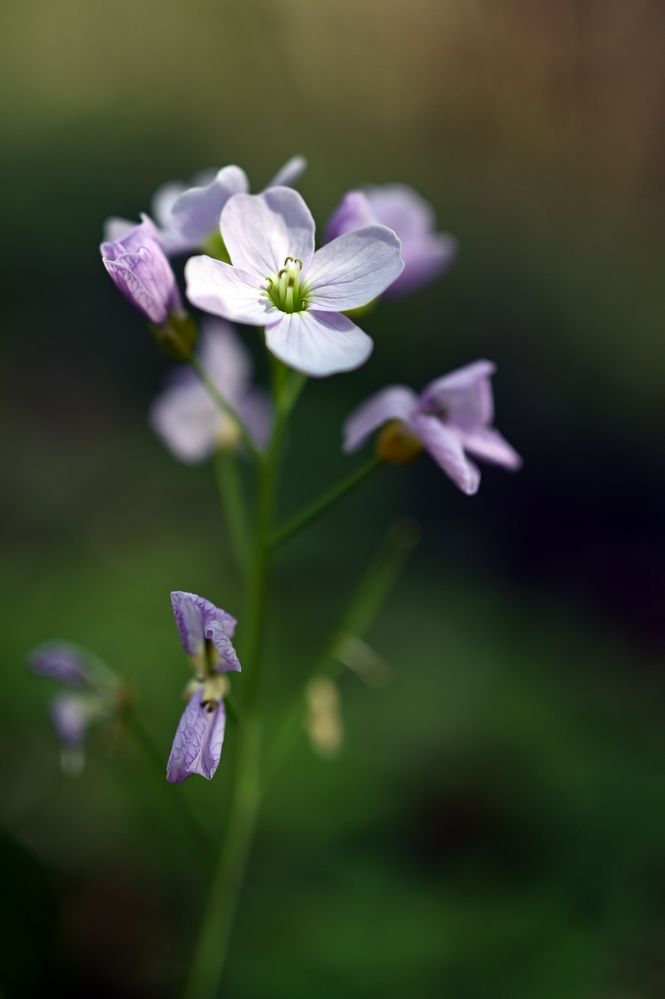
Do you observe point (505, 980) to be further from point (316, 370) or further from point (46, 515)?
point (46, 515)

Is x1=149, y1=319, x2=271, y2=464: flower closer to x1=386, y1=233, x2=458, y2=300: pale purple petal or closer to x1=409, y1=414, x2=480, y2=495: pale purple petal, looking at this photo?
x1=386, y1=233, x2=458, y2=300: pale purple petal

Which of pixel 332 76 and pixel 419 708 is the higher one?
pixel 332 76

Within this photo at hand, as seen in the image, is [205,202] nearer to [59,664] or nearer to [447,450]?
[447,450]

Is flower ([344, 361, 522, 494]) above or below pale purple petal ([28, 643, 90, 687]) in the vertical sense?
above

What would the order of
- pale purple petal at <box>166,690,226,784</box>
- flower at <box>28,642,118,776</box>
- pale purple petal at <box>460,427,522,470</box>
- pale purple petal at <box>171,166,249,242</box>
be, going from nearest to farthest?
pale purple petal at <box>166,690,226,784</box>, pale purple petal at <box>171,166,249,242</box>, pale purple petal at <box>460,427,522,470</box>, flower at <box>28,642,118,776</box>

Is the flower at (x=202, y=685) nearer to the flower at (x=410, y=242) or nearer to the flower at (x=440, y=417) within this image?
the flower at (x=440, y=417)

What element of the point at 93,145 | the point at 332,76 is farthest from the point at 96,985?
the point at 332,76

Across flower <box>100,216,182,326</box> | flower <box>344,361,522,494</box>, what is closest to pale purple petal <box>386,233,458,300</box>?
flower <box>344,361,522,494</box>

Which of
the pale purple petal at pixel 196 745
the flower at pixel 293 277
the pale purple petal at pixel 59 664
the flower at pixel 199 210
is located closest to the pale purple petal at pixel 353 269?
the flower at pixel 293 277
